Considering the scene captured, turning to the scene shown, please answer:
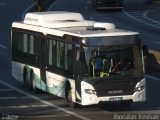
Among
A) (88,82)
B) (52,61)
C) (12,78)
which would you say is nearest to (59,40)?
(52,61)

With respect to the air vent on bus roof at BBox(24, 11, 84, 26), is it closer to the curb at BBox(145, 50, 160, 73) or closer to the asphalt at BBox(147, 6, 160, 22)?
the curb at BBox(145, 50, 160, 73)

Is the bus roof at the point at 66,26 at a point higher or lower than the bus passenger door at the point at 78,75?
higher

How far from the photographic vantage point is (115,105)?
2439 centimetres

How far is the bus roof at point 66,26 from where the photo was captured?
23.5 meters

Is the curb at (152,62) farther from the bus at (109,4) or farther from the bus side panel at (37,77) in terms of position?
the bus at (109,4)

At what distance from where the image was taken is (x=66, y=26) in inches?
1014

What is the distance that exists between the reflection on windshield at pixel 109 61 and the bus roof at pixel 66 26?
1.64 ft

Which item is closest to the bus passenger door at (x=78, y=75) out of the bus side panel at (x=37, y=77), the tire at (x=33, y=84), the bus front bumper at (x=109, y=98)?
the bus front bumper at (x=109, y=98)

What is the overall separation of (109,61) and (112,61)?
9 centimetres

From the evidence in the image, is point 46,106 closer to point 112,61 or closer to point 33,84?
point 112,61

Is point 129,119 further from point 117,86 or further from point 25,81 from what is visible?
point 25,81

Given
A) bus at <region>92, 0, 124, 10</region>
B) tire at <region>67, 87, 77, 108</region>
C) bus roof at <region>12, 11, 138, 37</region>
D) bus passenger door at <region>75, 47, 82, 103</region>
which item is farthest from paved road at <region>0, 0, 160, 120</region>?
bus at <region>92, 0, 124, 10</region>

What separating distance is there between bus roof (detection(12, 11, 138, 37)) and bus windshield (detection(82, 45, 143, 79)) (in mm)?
492

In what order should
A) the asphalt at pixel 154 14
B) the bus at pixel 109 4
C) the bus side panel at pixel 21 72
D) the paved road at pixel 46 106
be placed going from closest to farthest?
1. the paved road at pixel 46 106
2. the bus side panel at pixel 21 72
3. the asphalt at pixel 154 14
4. the bus at pixel 109 4
